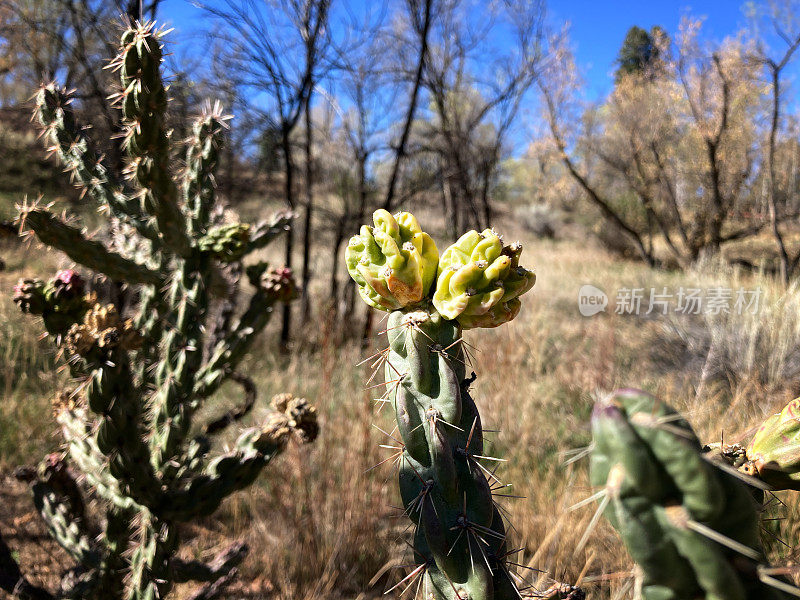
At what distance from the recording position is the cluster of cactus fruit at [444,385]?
959mm

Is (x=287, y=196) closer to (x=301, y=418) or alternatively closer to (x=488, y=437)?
(x=488, y=437)

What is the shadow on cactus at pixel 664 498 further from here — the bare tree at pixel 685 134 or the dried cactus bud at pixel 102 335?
the bare tree at pixel 685 134

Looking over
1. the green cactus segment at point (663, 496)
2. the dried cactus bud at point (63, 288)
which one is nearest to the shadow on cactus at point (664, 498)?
the green cactus segment at point (663, 496)

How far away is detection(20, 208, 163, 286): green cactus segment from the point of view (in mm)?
1671

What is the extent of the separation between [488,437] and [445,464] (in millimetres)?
2388

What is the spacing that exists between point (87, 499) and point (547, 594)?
2.59 metres

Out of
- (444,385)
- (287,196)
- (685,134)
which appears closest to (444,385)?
(444,385)

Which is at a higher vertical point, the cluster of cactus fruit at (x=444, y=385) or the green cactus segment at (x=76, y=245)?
the green cactus segment at (x=76, y=245)

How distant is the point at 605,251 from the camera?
1458cm

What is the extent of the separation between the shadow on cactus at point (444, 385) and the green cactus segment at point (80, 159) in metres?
1.28

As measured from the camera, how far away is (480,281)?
3.12 ft

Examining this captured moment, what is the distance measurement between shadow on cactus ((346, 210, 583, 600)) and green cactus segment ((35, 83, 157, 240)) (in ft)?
4.20

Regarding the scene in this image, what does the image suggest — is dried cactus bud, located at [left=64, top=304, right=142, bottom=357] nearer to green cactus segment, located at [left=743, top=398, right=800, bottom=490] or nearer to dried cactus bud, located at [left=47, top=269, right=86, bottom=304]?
dried cactus bud, located at [left=47, top=269, right=86, bottom=304]

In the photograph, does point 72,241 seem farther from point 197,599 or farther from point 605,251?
point 605,251
